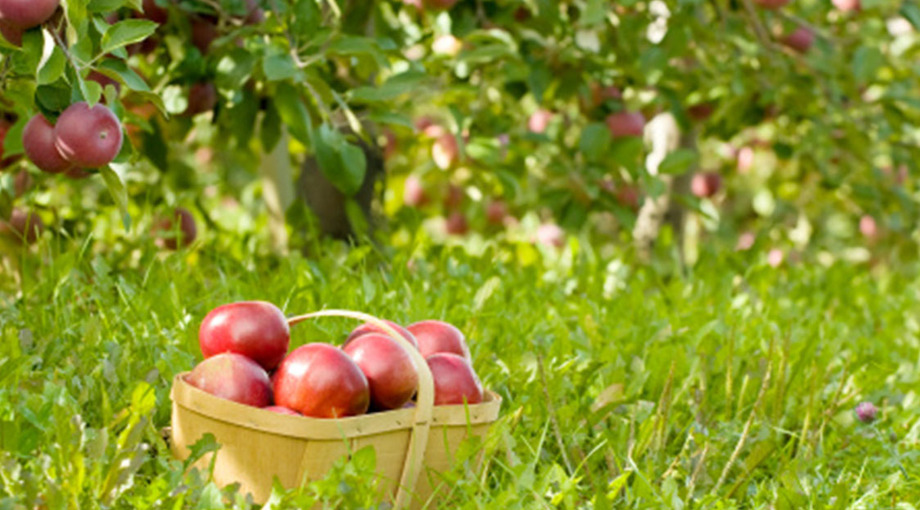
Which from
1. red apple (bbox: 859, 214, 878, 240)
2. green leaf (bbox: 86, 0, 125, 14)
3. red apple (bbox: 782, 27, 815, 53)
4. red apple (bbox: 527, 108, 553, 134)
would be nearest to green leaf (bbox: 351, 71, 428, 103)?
green leaf (bbox: 86, 0, 125, 14)

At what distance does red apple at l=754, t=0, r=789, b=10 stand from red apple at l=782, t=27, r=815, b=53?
13.8 inches

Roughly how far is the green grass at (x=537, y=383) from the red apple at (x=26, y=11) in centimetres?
44

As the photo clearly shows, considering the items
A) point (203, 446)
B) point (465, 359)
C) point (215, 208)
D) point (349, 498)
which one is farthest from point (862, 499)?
point (215, 208)

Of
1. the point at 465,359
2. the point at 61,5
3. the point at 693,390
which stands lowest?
the point at 693,390

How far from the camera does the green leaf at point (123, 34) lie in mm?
1530

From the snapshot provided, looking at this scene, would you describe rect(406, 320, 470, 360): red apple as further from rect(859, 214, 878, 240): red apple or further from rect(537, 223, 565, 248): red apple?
rect(859, 214, 878, 240): red apple

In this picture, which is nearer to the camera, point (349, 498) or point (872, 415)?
point (349, 498)

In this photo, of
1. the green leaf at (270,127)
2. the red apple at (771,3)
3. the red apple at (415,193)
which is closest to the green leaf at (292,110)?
the green leaf at (270,127)

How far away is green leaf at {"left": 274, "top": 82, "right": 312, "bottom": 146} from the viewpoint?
214cm

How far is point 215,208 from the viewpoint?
491 centimetres

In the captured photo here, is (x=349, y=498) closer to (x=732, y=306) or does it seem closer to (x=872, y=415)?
(x=872, y=415)

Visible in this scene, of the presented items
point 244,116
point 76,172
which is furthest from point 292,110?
point 76,172

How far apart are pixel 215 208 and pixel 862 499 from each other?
3714 mm

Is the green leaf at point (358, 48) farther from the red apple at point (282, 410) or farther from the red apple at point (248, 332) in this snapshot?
the red apple at point (282, 410)
